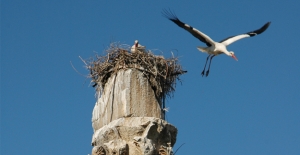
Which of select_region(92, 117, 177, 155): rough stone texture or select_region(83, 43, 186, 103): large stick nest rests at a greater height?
select_region(83, 43, 186, 103): large stick nest

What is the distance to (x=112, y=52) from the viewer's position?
28.3 feet

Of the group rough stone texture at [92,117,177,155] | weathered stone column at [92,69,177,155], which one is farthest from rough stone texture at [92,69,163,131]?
rough stone texture at [92,117,177,155]

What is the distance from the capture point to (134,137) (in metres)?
7.38

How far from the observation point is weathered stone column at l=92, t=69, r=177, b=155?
734cm

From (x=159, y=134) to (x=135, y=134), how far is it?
32cm

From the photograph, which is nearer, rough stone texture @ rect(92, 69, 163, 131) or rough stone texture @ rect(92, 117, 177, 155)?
rough stone texture @ rect(92, 117, 177, 155)

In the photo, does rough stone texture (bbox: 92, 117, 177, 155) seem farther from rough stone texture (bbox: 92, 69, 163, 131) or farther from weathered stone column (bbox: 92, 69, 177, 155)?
rough stone texture (bbox: 92, 69, 163, 131)

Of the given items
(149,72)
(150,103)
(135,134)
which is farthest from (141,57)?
(135,134)

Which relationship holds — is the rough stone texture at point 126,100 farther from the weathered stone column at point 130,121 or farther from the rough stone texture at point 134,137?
the rough stone texture at point 134,137

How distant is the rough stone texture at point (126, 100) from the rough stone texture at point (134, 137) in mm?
160

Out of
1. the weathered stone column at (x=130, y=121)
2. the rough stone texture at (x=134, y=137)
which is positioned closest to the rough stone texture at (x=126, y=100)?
the weathered stone column at (x=130, y=121)

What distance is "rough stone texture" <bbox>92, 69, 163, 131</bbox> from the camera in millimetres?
7707

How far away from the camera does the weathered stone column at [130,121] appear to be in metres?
7.34

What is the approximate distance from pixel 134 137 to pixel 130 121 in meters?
0.24
